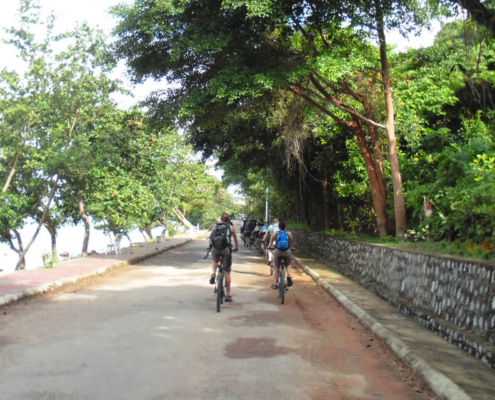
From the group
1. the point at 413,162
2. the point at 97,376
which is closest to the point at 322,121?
the point at 413,162

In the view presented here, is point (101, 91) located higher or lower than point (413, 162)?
higher

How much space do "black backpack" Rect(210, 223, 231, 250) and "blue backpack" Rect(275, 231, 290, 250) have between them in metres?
1.64

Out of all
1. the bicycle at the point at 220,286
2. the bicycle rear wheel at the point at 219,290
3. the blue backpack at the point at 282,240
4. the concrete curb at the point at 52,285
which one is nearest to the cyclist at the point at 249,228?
the concrete curb at the point at 52,285

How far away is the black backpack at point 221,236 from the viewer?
34.0ft

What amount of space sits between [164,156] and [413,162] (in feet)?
49.9

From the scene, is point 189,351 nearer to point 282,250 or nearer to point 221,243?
point 221,243

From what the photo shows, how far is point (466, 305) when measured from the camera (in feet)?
23.9

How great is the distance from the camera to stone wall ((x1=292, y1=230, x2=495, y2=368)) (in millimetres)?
6617

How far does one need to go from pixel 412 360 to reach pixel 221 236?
491 cm

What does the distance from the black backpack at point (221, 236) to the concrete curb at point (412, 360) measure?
2.69m

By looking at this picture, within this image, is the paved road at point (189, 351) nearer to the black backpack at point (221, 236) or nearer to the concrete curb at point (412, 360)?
the concrete curb at point (412, 360)

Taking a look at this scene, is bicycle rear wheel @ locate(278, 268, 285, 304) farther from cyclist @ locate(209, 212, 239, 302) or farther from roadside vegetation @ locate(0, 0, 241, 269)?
roadside vegetation @ locate(0, 0, 241, 269)

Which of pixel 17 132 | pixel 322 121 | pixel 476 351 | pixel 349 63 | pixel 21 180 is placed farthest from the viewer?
pixel 21 180

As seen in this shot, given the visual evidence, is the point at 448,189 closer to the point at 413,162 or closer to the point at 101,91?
the point at 413,162
